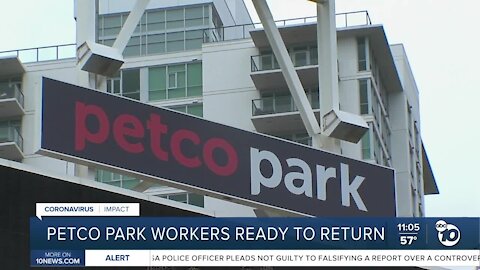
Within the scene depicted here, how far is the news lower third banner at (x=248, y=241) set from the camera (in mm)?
19203

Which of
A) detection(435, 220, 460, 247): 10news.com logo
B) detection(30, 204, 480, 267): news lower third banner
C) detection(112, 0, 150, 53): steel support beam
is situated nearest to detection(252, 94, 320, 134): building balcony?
detection(112, 0, 150, 53): steel support beam

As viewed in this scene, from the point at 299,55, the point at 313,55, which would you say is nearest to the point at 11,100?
the point at 299,55

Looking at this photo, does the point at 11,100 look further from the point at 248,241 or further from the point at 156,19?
the point at 248,241

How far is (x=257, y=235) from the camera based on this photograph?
20219mm

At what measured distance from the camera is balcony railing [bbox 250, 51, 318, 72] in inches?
3145

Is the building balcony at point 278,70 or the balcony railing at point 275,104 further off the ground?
the building balcony at point 278,70

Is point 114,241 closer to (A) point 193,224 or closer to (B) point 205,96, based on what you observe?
(A) point 193,224

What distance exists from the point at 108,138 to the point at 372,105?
60491 mm

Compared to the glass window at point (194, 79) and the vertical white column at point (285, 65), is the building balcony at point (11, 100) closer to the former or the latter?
the glass window at point (194, 79)

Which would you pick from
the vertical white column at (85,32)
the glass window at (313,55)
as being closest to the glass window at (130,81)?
the glass window at (313,55)

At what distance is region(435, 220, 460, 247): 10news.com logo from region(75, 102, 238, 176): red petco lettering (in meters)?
3.58

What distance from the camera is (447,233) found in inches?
814

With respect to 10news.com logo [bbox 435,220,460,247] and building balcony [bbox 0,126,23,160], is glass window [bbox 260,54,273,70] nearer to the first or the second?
building balcony [bbox 0,126,23,160]

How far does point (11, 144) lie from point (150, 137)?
64.7 meters
